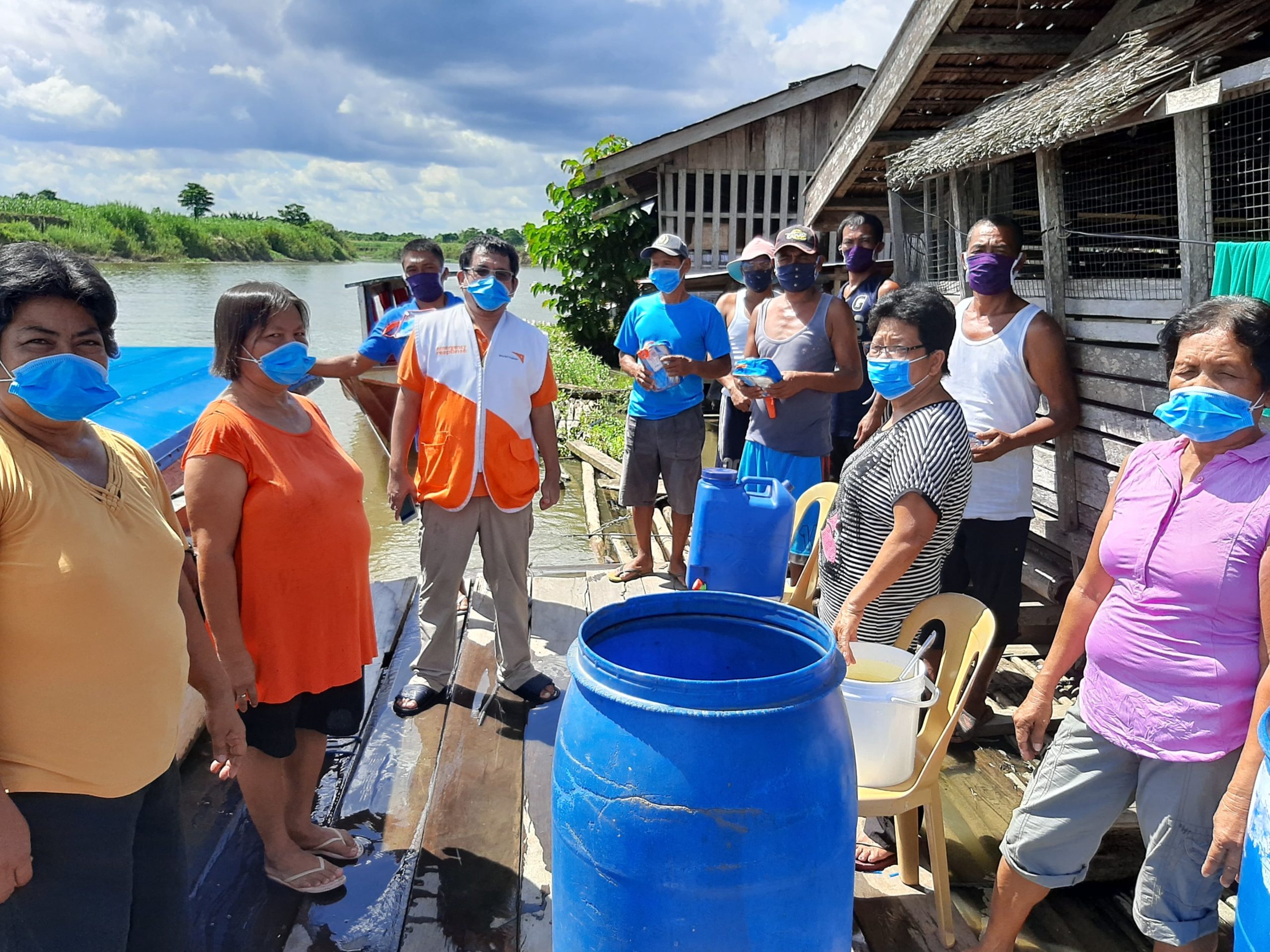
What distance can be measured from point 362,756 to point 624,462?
233 cm

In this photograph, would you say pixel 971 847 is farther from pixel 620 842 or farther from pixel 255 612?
pixel 255 612

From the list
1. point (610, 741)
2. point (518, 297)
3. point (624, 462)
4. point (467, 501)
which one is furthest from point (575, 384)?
point (518, 297)

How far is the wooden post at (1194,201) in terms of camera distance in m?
3.26

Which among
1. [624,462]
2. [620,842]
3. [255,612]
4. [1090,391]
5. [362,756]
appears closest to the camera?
[620,842]

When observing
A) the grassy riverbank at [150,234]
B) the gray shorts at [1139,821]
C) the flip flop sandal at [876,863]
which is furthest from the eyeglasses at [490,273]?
the grassy riverbank at [150,234]

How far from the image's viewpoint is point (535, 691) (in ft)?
12.6

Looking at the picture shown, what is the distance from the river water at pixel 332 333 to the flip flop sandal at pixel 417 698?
192 cm

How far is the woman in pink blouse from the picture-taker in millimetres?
1890

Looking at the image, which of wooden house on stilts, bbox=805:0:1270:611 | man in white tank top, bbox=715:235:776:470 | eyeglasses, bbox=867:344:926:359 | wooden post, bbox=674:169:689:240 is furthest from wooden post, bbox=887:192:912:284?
wooden post, bbox=674:169:689:240

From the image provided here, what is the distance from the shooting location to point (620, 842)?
4.88 ft

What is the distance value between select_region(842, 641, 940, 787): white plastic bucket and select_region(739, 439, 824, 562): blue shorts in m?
2.10

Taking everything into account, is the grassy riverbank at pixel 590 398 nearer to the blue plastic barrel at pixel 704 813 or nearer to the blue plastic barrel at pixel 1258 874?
the blue plastic barrel at pixel 704 813

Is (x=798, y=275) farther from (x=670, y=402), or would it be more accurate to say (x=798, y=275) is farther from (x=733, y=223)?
(x=733, y=223)

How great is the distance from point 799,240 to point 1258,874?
3.62m
